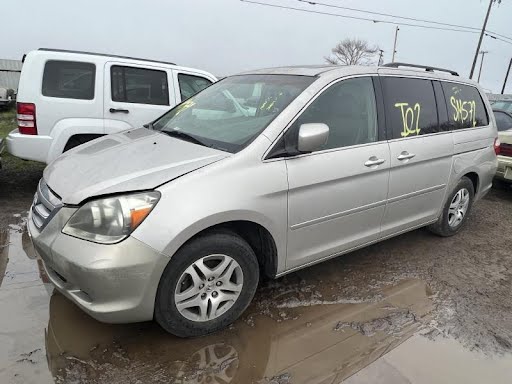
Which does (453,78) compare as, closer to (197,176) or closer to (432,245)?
(432,245)

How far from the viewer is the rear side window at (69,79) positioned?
17.4ft

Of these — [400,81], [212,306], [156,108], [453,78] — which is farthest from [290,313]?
[156,108]

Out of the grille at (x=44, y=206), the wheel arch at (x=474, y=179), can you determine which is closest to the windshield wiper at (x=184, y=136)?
the grille at (x=44, y=206)

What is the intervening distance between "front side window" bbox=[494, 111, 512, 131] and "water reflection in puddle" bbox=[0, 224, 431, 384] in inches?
213

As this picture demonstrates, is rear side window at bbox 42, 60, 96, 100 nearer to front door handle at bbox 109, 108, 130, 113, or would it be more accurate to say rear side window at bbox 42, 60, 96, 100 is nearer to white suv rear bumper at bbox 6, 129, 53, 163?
front door handle at bbox 109, 108, 130, 113

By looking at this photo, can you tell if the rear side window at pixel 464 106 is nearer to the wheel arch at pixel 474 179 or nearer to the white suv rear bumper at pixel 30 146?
the wheel arch at pixel 474 179

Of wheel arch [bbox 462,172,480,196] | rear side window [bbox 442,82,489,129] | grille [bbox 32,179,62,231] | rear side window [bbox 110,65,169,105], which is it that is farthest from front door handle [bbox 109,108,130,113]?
wheel arch [bbox 462,172,480,196]

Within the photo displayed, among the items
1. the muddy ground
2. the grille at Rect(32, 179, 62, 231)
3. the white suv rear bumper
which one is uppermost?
the grille at Rect(32, 179, 62, 231)

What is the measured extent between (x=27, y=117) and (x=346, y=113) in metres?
3.98

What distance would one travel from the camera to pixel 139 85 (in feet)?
19.7

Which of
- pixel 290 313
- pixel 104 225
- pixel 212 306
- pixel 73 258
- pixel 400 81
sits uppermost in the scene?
pixel 400 81

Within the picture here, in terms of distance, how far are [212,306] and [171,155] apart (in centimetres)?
103

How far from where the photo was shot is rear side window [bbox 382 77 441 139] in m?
3.70

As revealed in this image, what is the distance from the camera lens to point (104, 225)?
2.38 meters
